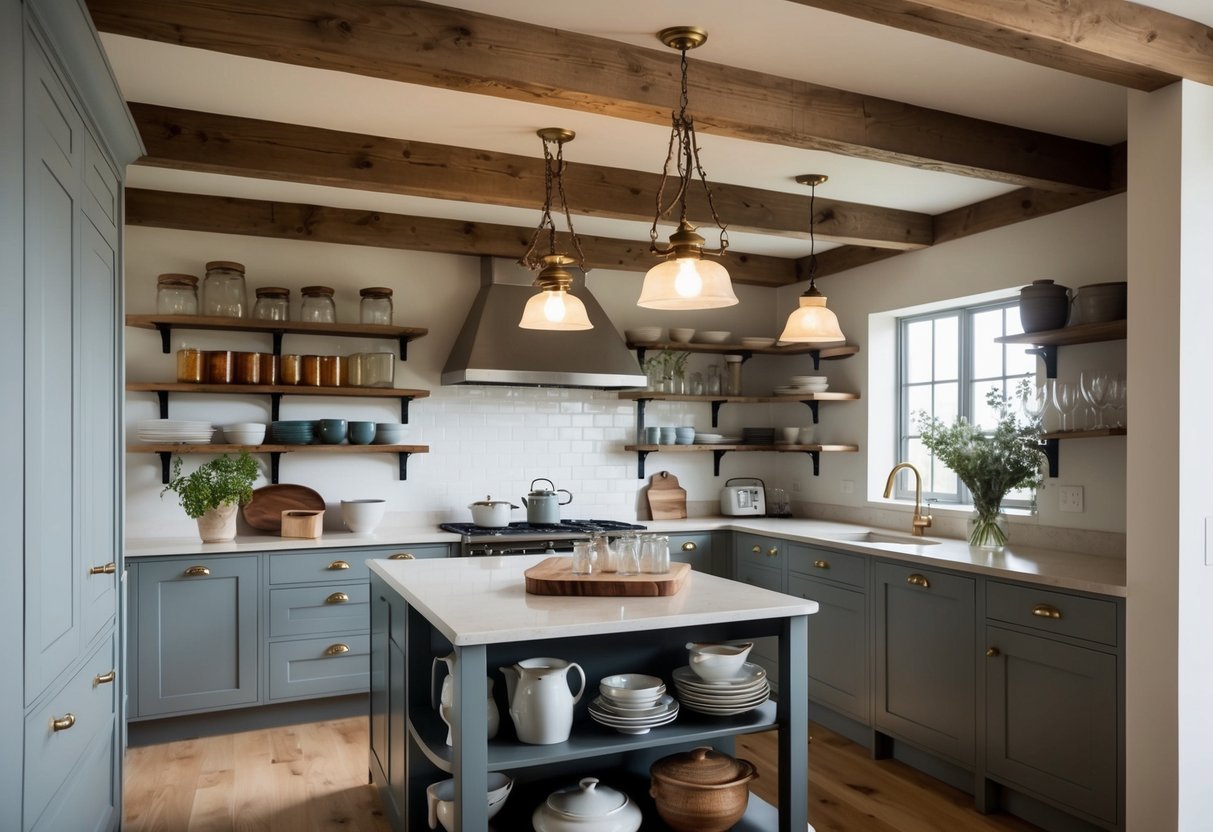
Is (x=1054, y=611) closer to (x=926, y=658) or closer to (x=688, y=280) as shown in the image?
(x=926, y=658)

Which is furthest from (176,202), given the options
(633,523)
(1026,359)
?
(1026,359)

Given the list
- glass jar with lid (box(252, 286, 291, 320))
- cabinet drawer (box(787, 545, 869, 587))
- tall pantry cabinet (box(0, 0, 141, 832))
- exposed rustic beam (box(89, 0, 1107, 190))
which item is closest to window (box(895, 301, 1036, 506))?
cabinet drawer (box(787, 545, 869, 587))

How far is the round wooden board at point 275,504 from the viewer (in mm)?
4789

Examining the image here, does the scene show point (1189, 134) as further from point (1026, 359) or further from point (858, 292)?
point (858, 292)

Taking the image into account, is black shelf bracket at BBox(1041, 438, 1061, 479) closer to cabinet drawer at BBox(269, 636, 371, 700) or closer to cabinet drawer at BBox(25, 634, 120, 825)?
cabinet drawer at BBox(269, 636, 371, 700)

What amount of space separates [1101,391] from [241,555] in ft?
12.9

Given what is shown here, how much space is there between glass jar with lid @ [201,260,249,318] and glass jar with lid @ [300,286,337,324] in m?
0.33

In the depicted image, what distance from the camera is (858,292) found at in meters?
5.45

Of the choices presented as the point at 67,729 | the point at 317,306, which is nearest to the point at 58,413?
the point at 67,729

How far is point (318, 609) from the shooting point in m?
4.45

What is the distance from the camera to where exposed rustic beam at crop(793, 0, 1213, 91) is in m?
2.30

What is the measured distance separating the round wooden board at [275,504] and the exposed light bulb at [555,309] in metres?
2.38

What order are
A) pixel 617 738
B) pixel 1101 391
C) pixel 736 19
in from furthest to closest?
pixel 1101 391
pixel 736 19
pixel 617 738

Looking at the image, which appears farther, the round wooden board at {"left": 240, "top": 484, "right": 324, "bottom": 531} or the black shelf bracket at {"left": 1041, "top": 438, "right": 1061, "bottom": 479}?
the round wooden board at {"left": 240, "top": 484, "right": 324, "bottom": 531}
